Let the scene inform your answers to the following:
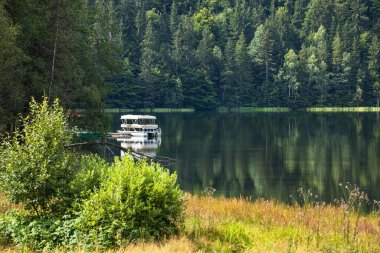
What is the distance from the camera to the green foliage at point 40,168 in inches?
667

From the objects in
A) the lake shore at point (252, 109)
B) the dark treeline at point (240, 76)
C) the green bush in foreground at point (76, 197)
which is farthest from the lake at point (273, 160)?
the dark treeline at point (240, 76)

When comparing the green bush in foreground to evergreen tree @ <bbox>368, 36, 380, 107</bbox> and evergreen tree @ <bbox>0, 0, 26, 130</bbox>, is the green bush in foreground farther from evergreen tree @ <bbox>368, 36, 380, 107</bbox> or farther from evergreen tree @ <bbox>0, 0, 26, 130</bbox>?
evergreen tree @ <bbox>368, 36, 380, 107</bbox>

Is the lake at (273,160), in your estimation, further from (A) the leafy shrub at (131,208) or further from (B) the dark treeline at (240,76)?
(B) the dark treeline at (240,76)

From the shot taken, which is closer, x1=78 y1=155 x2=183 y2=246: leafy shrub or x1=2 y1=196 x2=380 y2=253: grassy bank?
x1=2 y1=196 x2=380 y2=253: grassy bank

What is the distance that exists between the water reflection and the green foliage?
52434 mm

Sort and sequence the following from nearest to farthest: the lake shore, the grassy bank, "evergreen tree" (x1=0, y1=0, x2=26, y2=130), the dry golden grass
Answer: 1. the grassy bank
2. the dry golden grass
3. "evergreen tree" (x1=0, y1=0, x2=26, y2=130)
4. the lake shore

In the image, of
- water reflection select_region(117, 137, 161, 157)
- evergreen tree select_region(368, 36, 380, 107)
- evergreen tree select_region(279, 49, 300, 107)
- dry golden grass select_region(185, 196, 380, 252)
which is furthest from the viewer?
evergreen tree select_region(368, 36, 380, 107)

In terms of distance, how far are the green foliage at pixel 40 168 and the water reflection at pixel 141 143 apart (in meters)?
52.4

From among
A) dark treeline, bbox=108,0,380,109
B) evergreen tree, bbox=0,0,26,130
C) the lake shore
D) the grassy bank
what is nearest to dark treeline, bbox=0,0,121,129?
evergreen tree, bbox=0,0,26,130

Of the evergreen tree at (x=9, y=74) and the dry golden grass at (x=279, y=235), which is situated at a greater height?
the evergreen tree at (x=9, y=74)

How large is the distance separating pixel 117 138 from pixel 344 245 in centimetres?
7533

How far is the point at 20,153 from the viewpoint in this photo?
17172 millimetres

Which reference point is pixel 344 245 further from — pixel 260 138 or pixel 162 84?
pixel 162 84

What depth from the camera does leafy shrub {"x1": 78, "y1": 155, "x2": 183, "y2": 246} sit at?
15398mm
